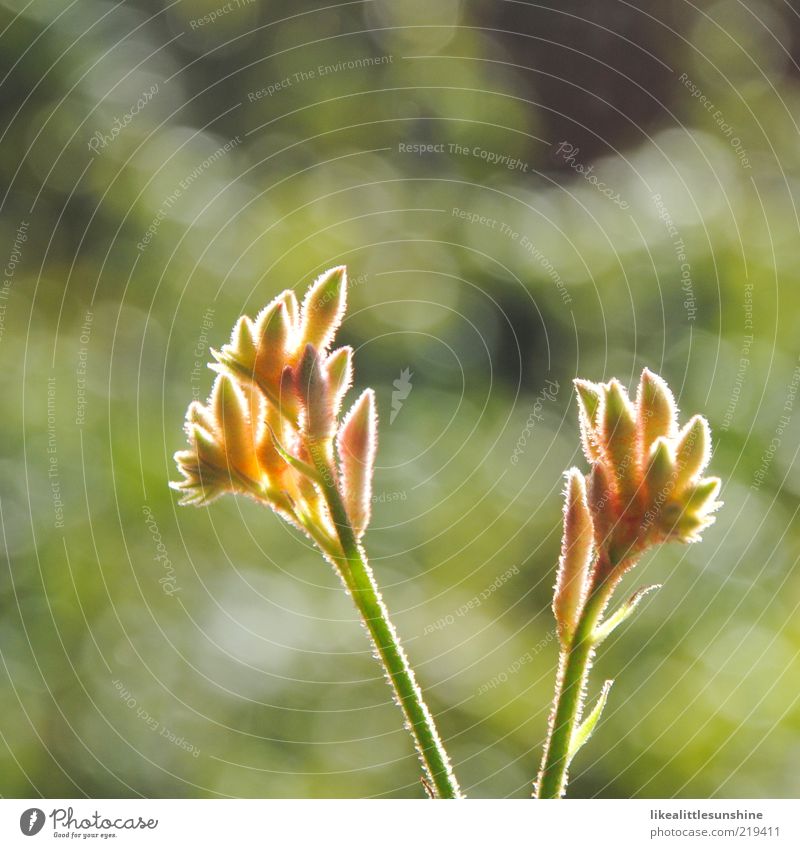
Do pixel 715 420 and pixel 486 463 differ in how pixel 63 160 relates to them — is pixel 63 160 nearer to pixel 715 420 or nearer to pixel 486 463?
pixel 486 463

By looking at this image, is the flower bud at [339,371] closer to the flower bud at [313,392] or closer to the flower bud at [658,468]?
the flower bud at [313,392]

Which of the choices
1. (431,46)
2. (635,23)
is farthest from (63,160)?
(635,23)
